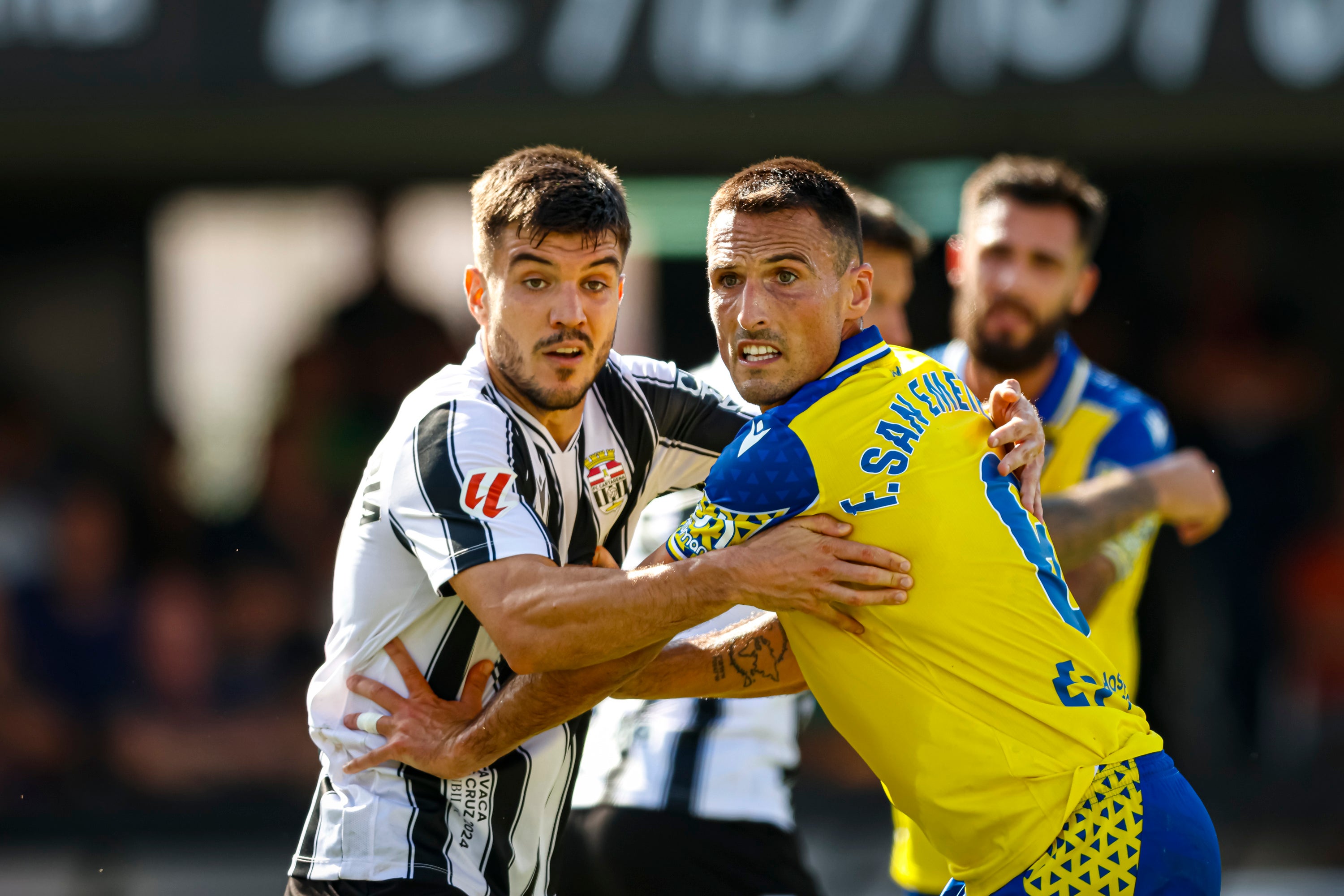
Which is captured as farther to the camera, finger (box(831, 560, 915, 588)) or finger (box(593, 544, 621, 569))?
finger (box(593, 544, 621, 569))

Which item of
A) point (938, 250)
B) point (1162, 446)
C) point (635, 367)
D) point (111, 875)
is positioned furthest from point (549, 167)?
point (111, 875)

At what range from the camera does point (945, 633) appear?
2.49 meters

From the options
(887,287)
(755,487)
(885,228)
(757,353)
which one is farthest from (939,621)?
(885,228)

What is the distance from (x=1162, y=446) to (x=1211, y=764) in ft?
11.3

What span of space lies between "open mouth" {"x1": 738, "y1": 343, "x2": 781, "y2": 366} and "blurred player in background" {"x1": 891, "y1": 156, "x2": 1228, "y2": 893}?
1346 millimetres

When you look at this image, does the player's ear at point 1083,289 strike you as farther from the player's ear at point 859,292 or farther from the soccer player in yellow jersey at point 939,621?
the soccer player in yellow jersey at point 939,621

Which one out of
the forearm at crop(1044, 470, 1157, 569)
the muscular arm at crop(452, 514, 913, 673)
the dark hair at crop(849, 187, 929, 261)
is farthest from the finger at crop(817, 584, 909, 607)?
the dark hair at crop(849, 187, 929, 261)

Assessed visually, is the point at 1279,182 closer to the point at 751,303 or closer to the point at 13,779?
the point at 751,303

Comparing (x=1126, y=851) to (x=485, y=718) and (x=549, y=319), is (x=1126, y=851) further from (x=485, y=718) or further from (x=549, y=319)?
(x=549, y=319)

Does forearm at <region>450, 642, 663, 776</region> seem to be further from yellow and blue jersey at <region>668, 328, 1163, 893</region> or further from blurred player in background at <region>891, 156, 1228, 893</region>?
blurred player in background at <region>891, 156, 1228, 893</region>

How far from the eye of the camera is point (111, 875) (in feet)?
22.8

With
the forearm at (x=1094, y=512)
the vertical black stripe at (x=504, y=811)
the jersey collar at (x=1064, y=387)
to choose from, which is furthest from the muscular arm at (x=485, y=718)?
the jersey collar at (x=1064, y=387)

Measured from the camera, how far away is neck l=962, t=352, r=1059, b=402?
4.52m

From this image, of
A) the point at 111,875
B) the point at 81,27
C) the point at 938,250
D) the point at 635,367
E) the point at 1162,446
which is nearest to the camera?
the point at 635,367
